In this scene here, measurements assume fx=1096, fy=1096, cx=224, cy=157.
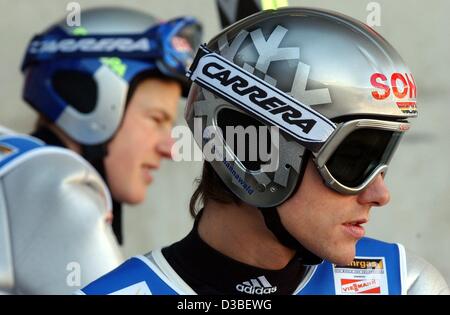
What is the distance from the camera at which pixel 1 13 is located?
239 inches

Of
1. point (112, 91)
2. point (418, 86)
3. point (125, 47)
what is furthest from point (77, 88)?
point (418, 86)

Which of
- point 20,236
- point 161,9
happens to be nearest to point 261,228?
point 20,236

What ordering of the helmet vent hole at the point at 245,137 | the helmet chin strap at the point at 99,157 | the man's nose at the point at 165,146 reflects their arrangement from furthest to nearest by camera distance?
the man's nose at the point at 165,146
the helmet chin strap at the point at 99,157
the helmet vent hole at the point at 245,137

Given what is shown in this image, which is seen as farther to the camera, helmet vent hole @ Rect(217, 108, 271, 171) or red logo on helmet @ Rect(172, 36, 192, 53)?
red logo on helmet @ Rect(172, 36, 192, 53)

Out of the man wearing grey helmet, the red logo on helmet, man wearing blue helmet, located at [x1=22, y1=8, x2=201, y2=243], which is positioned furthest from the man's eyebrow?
the man wearing grey helmet

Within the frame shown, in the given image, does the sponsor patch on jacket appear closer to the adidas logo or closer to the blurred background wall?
the adidas logo

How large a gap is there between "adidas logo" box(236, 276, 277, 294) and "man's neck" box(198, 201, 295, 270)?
0.12ft

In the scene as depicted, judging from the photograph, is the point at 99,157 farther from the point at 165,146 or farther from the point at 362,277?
the point at 362,277

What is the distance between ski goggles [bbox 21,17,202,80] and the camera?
4.78 meters

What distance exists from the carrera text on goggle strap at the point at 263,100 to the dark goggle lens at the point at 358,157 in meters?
0.05

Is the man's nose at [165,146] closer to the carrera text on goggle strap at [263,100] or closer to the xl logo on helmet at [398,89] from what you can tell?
the carrera text on goggle strap at [263,100]

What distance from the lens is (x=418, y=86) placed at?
5.77 m

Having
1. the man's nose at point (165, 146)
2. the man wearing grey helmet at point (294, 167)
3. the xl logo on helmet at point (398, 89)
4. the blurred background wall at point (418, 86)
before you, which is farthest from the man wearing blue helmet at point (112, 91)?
the xl logo on helmet at point (398, 89)

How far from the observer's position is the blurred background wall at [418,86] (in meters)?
5.70
